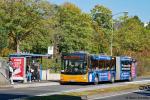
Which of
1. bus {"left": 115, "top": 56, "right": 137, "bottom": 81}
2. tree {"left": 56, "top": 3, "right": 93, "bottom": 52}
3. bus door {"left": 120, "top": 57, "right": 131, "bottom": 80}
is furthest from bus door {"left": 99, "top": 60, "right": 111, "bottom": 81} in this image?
tree {"left": 56, "top": 3, "right": 93, "bottom": 52}

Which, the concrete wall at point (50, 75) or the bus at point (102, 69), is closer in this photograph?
the bus at point (102, 69)

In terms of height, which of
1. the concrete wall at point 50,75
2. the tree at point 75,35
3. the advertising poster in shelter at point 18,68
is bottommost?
the concrete wall at point 50,75

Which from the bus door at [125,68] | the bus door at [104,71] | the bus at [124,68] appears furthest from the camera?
the bus door at [125,68]

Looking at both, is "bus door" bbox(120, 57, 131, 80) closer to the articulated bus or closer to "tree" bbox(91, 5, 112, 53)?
the articulated bus

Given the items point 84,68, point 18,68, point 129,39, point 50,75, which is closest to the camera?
point 18,68

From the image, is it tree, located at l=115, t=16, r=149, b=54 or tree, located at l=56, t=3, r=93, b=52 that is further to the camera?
tree, located at l=115, t=16, r=149, b=54

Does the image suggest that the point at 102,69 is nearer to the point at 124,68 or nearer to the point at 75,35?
the point at 124,68

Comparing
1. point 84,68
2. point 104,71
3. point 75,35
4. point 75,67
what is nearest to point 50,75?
point 104,71

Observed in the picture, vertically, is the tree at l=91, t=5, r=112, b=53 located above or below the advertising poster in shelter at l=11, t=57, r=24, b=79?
above

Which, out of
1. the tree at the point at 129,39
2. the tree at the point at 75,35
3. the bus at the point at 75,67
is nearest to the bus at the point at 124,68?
→ the bus at the point at 75,67

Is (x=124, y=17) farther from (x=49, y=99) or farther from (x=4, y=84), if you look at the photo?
(x=49, y=99)

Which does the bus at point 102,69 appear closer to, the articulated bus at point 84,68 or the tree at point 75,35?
the articulated bus at point 84,68

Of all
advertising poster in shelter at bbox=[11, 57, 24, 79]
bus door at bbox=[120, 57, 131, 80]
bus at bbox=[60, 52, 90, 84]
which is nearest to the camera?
advertising poster in shelter at bbox=[11, 57, 24, 79]

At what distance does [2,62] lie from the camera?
3528cm
